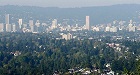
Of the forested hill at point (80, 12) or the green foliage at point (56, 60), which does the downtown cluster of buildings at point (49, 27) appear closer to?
the forested hill at point (80, 12)

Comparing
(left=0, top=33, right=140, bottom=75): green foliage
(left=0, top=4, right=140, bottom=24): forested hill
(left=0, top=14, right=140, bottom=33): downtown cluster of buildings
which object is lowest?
(left=0, top=33, right=140, bottom=75): green foliage

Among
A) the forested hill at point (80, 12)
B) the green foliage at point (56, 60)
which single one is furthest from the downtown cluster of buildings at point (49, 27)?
the green foliage at point (56, 60)

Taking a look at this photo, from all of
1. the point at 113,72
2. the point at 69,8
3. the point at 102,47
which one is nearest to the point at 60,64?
the point at 113,72

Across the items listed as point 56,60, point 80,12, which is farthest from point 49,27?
point 56,60

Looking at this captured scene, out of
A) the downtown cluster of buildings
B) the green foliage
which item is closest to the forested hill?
the downtown cluster of buildings

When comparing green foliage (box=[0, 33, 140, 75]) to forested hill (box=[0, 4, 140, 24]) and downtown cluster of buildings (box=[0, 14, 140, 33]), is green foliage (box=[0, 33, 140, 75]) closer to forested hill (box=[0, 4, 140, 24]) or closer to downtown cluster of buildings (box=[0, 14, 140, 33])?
downtown cluster of buildings (box=[0, 14, 140, 33])

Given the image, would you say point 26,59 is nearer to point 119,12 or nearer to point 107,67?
point 107,67

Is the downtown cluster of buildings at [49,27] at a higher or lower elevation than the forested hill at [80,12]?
lower

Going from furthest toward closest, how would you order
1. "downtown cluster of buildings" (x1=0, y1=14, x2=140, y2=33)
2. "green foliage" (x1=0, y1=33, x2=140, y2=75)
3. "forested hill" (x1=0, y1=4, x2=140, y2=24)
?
"forested hill" (x1=0, y1=4, x2=140, y2=24)
"downtown cluster of buildings" (x1=0, y1=14, x2=140, y2=33)
"green foliage" (x1=0, y1=33, x2=140, y2=75)
